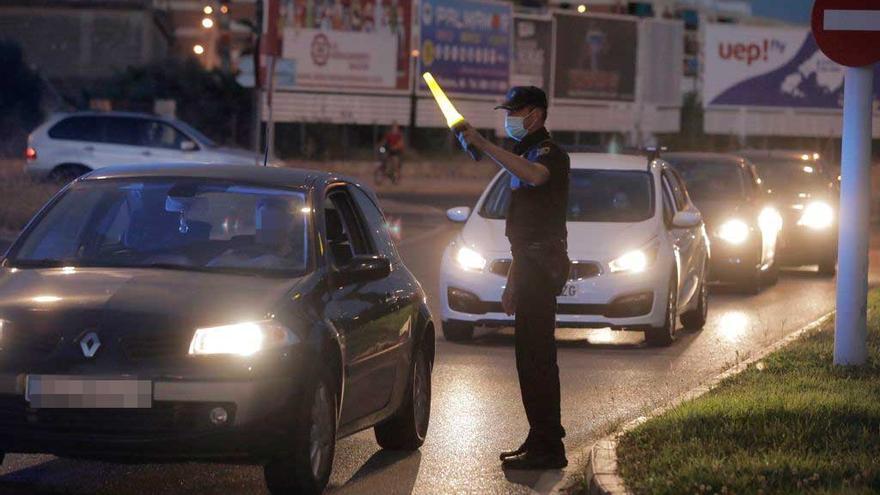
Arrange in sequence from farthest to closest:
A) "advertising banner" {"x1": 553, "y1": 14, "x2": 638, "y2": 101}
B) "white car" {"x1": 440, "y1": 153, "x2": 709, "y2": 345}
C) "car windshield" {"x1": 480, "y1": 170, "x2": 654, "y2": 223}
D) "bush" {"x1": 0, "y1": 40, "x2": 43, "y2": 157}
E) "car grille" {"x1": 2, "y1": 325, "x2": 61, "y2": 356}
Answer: "advertising banner" {"x1": 553, "y1": 14, "x2": 638, "y2": 101} → "bush" {"x1": 0, "y1": 40, "x2": 43, "y2": 157} → "car windshield" {"x1": 480, "y1": 170, "x2": 654, "y2": 223} → "white car" {"x1": 440, "y1": 153, "x2": 709, "y2": 345} → "car grille" {"x1": 2, "y1": 325, "x2": 61, "y2": 356}

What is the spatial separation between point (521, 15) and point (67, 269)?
55593 mm

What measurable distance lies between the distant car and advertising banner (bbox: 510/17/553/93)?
31.6 metres

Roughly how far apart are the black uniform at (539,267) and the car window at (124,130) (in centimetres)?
2310

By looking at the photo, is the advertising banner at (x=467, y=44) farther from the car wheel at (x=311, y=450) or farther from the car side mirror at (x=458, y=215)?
the car wheel at (x=311, y=450)

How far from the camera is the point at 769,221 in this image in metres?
21.6

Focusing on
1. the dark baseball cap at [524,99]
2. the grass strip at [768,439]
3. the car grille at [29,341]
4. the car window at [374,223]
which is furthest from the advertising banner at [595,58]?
the car grille at [29,341]

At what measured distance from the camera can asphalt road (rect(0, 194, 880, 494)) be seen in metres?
8.47

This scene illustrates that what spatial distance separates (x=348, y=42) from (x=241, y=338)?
1915 inches

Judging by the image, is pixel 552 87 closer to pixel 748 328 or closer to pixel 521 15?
pixel 521 15

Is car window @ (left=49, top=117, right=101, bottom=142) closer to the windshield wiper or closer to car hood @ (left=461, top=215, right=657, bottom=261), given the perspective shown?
car hood @ (left=461, top=215, right=657, bottom=261)

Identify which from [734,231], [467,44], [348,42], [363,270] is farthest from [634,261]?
[467,44]

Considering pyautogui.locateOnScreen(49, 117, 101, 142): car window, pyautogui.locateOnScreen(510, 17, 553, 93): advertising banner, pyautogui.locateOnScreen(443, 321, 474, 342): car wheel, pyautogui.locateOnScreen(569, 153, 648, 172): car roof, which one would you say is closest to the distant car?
pyautogui.locateOnScreen(49, 117, 101, 142): car window

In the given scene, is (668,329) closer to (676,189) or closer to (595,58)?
(676,189)

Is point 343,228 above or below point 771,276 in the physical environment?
above
